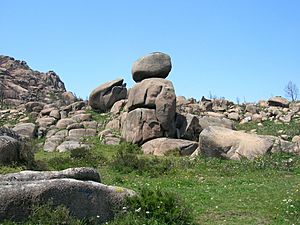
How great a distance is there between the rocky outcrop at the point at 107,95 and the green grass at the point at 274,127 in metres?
9.74

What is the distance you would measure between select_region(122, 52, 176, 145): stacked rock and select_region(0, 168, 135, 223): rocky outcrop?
17965mm

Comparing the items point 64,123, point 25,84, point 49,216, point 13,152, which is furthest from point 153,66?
point 25,84

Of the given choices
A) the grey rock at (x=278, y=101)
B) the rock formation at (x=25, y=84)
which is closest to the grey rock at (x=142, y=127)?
the grey rock at (x=278, y=101)

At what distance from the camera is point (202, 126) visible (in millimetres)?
29094

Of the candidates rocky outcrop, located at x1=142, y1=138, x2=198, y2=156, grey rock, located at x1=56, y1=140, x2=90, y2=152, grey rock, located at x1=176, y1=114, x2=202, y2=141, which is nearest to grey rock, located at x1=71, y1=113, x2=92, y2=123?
grey rock, located at x1=56, y1=140, x2=90, y2=152

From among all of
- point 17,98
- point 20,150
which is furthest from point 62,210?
point 17,98

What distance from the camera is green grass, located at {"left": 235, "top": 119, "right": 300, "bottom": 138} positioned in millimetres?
29142

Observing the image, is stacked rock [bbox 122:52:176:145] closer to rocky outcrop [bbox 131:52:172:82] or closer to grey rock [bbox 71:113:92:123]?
rocky outcrop [bbox 131:52:172:82]

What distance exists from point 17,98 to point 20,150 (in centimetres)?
5498

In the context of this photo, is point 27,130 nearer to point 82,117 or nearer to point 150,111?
point 82,117

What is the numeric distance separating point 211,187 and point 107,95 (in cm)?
2385

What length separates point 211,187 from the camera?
13969 millimetres

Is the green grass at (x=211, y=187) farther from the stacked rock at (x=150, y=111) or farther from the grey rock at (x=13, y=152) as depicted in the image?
the stacked rock at (x=150, y=111)

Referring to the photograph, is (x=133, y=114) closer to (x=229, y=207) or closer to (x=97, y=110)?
(x=97, y=110)
